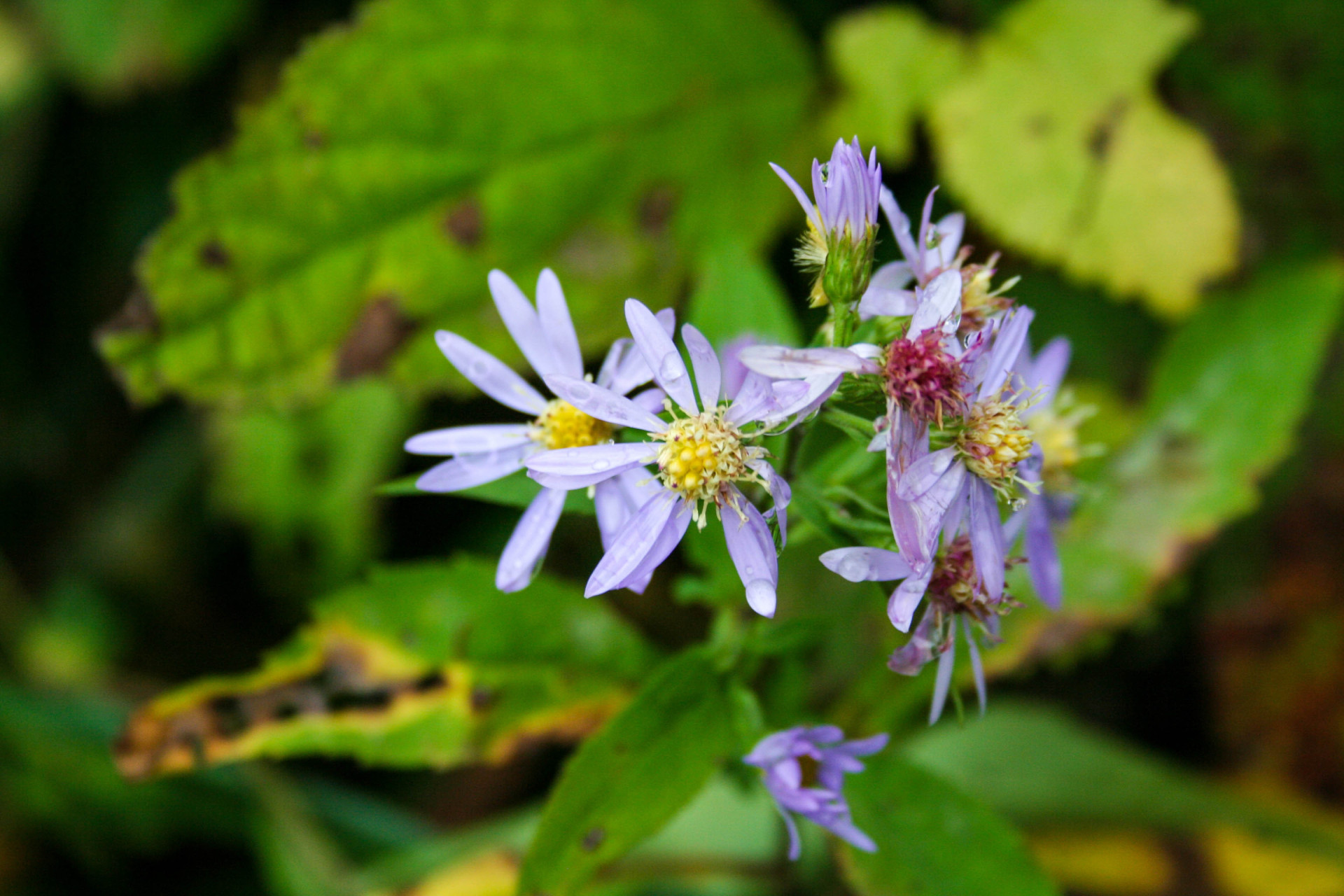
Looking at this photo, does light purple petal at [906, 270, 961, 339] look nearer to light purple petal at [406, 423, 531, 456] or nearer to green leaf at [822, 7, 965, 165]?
light purple petal at [406, 423, 531, 456]

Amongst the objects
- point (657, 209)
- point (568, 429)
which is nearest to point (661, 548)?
point (568, 429)

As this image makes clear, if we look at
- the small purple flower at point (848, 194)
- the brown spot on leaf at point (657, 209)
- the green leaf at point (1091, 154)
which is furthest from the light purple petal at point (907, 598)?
the brown spot on leaf at point (657, 209)

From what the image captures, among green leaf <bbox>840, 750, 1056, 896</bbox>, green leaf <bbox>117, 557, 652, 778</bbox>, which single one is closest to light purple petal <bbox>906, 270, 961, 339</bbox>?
green leaf <bbox>840, 750, 1056, 896</bbox>

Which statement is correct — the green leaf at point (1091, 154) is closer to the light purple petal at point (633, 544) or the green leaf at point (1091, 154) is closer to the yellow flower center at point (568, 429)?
the yellow flower center at point (568, 429)

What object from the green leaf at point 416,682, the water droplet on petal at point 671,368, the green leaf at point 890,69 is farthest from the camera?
the green leaf at point 890,69

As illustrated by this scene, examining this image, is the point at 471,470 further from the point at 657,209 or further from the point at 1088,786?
the point at 1088,786

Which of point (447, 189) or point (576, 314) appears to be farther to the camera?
point (576, 314)
